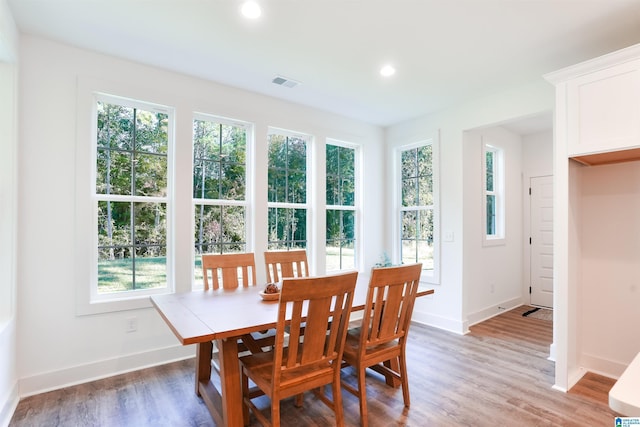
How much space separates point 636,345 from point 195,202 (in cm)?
406

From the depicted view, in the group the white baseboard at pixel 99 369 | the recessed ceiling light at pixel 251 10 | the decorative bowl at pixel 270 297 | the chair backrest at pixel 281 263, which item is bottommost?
the white baseboard at pixel 99 369

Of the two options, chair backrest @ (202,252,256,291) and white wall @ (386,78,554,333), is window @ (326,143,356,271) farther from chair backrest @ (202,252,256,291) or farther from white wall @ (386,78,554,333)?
chair backrest @ (202,252,256,291)

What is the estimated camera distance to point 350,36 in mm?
2482

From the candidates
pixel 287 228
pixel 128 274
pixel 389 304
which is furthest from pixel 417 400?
pixel 128 274

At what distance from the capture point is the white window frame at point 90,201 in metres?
2.67

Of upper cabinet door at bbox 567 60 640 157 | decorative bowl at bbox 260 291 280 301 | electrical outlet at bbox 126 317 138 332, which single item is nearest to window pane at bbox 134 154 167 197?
electrical outlet at bbox 126 317 138 332

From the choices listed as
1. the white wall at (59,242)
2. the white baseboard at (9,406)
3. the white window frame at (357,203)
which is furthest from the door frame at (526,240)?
the white baseboard at (9,406)

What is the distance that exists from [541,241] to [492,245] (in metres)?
1.13

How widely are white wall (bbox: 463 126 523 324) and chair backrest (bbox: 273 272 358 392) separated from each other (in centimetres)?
266

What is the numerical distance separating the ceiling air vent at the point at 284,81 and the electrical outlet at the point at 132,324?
261 centimetres

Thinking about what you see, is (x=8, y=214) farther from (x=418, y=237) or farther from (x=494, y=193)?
(x=494, y=193)

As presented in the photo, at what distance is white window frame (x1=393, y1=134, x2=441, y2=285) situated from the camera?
13.7 ft

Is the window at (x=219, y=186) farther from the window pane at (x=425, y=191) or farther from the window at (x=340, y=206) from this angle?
the window pane at (x=425, y=191)

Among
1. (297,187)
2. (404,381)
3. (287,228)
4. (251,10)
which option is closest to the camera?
(251,10)
